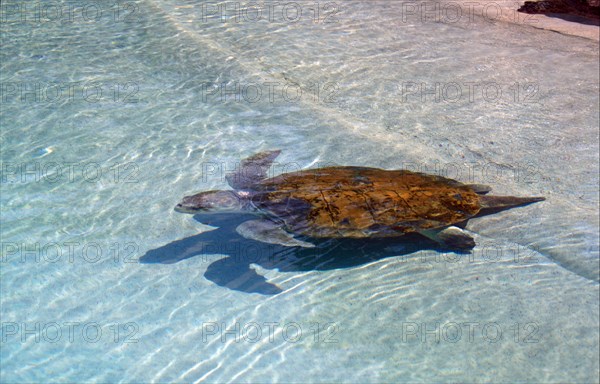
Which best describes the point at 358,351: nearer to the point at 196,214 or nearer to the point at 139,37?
the point at 196,214

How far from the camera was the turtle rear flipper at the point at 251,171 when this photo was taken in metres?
4.36

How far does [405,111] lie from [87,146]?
3014 mm

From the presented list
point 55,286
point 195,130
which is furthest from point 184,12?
point 55,286

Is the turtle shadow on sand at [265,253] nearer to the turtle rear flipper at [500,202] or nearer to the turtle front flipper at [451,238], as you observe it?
the turtle front flipper at [451,238]

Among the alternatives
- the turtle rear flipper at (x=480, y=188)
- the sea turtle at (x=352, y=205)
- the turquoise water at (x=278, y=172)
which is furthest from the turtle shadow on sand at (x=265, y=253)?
the turtle rear flipper at (x=480, y=188)

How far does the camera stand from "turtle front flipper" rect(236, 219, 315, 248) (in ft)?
12.1

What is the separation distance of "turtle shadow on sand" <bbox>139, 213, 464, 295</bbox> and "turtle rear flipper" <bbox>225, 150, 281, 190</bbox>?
0.38 metres

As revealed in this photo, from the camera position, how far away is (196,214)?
14.4ft

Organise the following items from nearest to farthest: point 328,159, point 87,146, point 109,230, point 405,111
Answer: point 109,230 → point 328,159 → point 87,146 → point 405,111

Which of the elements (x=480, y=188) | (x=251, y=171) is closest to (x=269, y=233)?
(x=251, y=171)

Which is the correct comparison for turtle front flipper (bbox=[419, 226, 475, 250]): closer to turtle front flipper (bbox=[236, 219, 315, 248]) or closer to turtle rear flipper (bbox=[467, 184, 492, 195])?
turtle rear flipper (bbox=[467, 184, 492, 195])

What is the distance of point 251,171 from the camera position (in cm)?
464

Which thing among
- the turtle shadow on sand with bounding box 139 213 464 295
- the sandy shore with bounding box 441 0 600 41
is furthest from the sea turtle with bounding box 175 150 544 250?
the sandy shore with bounding box 441 0 600 41

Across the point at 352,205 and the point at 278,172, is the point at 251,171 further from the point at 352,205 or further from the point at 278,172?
the point at 352,205
